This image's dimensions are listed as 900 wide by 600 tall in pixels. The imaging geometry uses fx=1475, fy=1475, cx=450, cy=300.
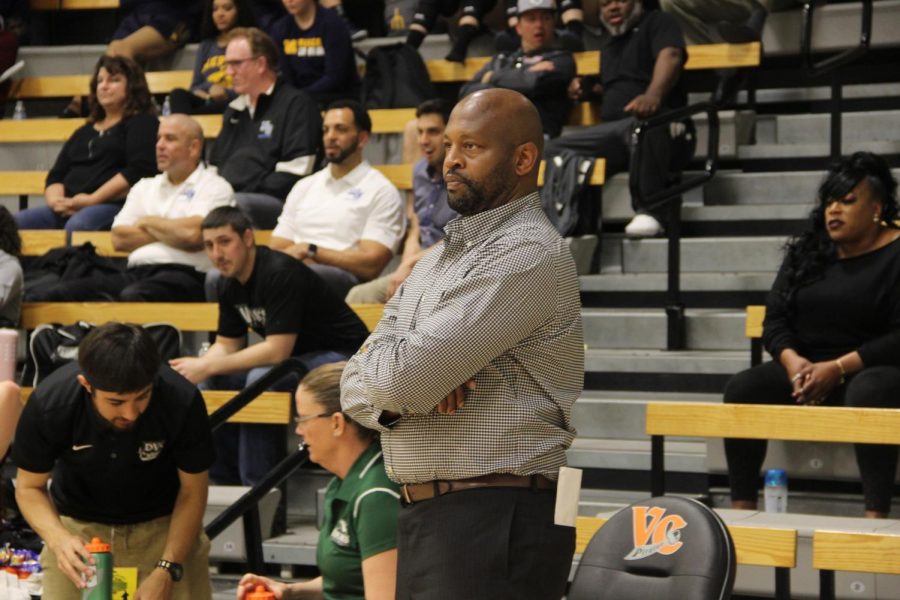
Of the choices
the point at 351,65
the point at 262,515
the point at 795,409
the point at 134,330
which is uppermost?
the point at 351,65

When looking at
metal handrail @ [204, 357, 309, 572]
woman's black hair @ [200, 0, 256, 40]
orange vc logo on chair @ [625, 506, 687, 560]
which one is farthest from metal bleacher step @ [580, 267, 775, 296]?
woman's black hair @ [200, 0, 256, 40]

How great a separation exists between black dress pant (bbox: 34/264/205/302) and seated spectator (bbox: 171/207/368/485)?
0.82m

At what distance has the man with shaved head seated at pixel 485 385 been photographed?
257cm

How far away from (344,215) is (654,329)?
1448mm

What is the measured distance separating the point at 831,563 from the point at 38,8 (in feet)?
26.6

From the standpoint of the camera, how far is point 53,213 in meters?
7.82

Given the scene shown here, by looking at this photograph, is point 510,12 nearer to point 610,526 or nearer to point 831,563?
point 831,563

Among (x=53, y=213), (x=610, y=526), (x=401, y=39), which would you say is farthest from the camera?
(x=401, y=39)

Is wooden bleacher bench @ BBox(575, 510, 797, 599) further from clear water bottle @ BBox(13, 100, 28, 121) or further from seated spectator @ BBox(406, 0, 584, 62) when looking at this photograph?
clear water bottle @ BBox(13, 100, 28, 121)

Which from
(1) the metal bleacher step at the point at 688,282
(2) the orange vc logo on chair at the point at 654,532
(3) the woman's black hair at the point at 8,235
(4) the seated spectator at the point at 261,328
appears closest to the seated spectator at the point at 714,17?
(1) the metal bleacher step at the point at 688,282

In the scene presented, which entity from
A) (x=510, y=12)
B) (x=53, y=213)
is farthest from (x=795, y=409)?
(x=53, y=213)

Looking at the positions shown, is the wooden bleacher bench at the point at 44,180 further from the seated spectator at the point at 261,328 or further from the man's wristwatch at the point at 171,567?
the man's wristwatch at the point at 171,567

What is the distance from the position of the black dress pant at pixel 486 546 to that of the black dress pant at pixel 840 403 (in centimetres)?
216

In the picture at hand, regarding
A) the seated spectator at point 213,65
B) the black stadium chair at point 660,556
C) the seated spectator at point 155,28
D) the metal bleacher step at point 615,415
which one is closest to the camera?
the black stadium chair at point 660,556
